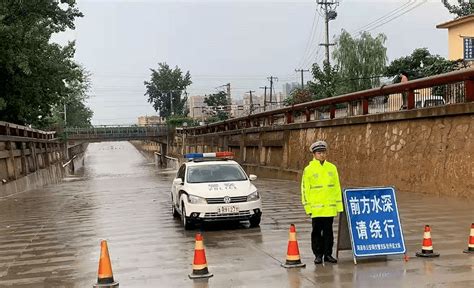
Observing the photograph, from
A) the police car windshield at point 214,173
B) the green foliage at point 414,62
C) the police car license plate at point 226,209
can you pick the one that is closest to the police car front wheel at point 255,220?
the police car license plate at point 226,209

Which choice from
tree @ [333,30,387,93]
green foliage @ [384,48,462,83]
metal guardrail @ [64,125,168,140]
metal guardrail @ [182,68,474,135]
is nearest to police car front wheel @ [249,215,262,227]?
metal guardrail @ [182,68,474,135]

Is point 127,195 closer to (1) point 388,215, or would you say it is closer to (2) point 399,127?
(2) point 399,127

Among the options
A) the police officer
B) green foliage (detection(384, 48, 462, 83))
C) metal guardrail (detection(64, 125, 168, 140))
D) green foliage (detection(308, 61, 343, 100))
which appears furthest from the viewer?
metal guardrail (detection(64, 125, 168, 140))

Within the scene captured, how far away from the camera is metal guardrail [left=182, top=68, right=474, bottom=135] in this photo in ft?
47.9

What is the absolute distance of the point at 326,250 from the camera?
808 centimetres

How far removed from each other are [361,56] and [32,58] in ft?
133

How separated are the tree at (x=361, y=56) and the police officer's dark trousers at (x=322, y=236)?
170ft

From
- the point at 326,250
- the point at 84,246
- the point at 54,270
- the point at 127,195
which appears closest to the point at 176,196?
the point at 84,246

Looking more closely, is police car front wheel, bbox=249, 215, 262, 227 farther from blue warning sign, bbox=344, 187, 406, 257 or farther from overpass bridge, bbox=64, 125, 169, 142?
overpass bridge, bbox=64, 125, 169, 142

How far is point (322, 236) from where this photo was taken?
809 centimetres

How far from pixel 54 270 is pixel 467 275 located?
19.1 feet

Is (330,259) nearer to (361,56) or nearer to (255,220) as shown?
(255,220)

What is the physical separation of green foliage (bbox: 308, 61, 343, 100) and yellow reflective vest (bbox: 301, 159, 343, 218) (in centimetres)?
4315

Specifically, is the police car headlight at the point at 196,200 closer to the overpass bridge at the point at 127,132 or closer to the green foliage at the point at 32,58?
the green foliage at the point at 32,58
